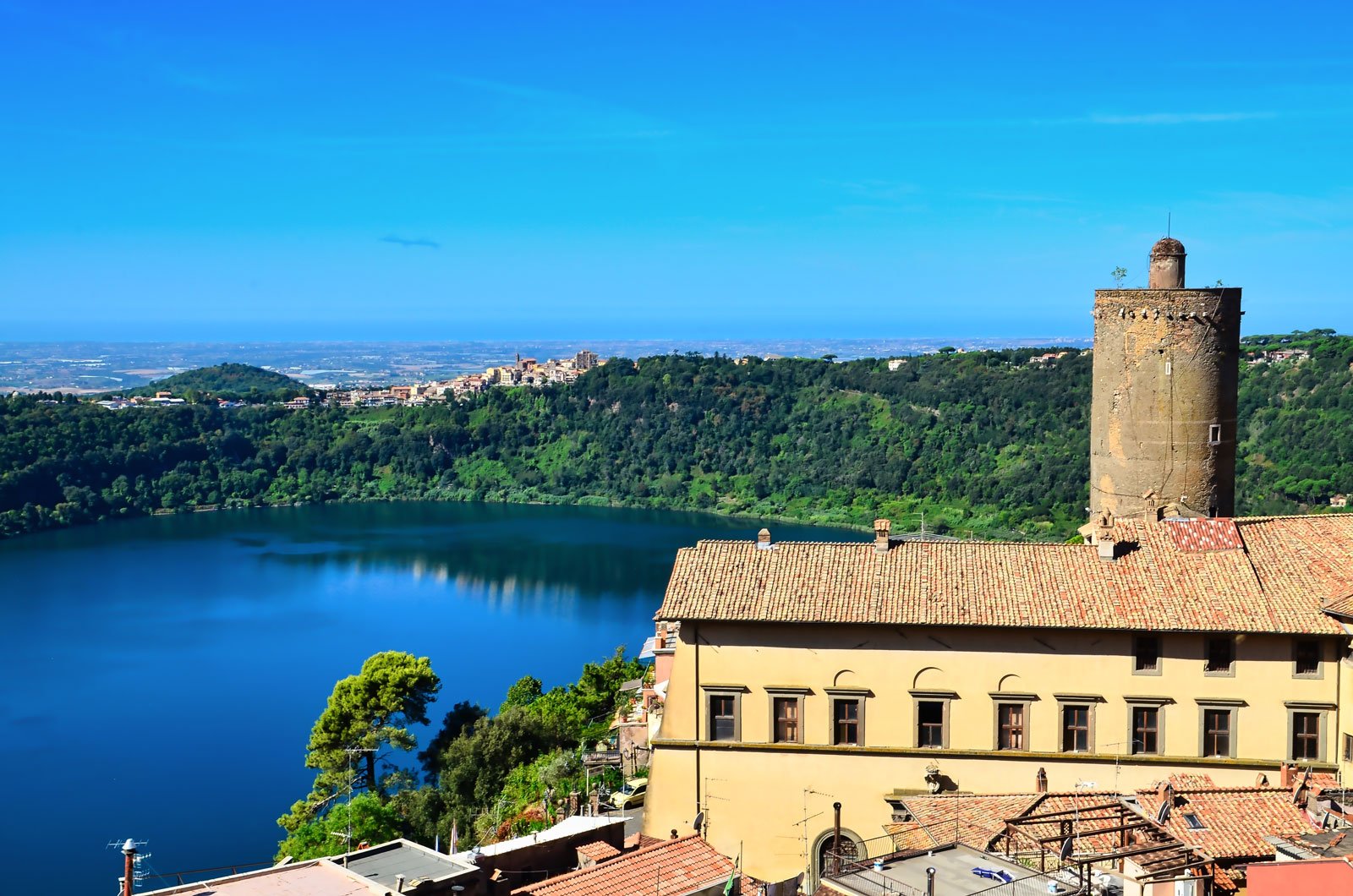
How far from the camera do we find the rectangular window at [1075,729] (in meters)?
15.3

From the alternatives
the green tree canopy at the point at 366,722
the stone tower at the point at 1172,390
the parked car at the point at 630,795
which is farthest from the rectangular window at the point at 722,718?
the green tree canopy at the point at 366,722

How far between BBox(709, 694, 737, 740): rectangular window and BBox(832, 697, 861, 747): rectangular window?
113 cm

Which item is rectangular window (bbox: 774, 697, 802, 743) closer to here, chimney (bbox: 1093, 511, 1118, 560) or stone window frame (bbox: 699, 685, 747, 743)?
stone window frame (bbox: 699, 685, 747, 743)

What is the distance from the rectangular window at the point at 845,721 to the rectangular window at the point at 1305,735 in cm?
461

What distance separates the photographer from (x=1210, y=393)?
60.6 ft

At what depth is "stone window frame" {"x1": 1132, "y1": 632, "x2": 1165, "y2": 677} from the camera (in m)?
15.1

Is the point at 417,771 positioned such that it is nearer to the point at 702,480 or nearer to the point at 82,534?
the point at 82,534

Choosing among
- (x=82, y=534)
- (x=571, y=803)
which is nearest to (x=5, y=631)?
(x=82, y=534)

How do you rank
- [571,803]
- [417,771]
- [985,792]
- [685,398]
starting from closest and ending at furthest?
1. [985,792]
2. [571,803]
3. [417,771]
4. [685,398]

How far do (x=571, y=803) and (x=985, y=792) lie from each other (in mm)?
4817

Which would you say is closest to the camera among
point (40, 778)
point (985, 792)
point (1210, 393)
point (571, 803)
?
point (985, 792)

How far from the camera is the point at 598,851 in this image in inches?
468

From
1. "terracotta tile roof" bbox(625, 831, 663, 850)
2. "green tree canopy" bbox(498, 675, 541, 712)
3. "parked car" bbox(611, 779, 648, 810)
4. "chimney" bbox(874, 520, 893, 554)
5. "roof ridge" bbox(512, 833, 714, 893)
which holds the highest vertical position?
"chimney" bbox(874, 520, 893, 554)

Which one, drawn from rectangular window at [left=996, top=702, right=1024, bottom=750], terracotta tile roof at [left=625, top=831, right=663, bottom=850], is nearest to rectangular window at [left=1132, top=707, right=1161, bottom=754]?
rectangular window at [left=996, top=702, right=1024, bottom=750]
